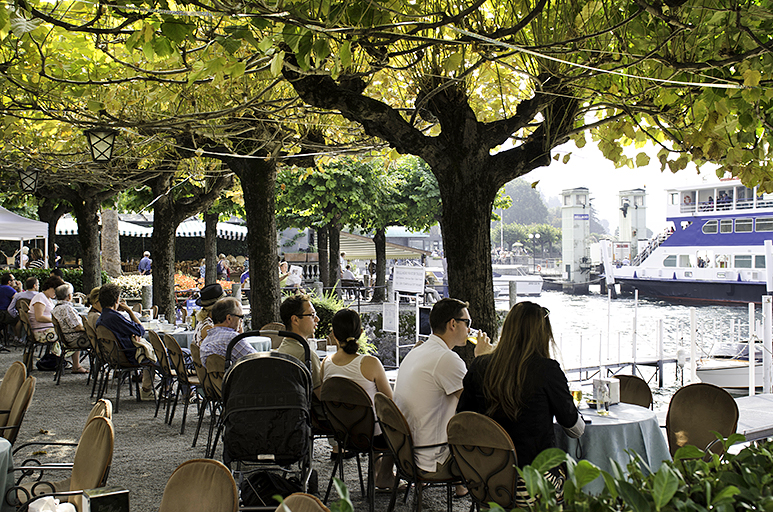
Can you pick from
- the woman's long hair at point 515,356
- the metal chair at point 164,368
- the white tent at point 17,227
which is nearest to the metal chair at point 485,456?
the woman's long hair at point 515,356

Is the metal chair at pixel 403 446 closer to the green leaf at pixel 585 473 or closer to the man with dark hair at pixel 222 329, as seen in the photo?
the man with dark hair at pixel 222 329

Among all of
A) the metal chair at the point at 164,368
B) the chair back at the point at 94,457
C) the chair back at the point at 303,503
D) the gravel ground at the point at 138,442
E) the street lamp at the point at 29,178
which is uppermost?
the street lamp at the point at 29,178

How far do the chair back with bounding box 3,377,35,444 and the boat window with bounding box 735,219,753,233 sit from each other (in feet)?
128

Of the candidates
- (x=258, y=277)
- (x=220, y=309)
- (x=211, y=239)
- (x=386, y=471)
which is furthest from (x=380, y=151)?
(x=211, y=239)

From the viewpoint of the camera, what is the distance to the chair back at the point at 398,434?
334cm

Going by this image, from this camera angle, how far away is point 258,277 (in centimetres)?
761

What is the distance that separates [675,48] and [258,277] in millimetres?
5421

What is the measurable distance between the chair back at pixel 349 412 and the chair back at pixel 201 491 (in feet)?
5.46

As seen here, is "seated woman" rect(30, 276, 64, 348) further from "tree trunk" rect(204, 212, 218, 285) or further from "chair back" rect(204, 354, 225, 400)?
"tree trunk" rect(204, 212, 218, 285)

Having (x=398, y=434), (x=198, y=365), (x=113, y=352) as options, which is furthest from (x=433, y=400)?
(x=113, y=352)

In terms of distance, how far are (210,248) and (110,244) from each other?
3.24 m

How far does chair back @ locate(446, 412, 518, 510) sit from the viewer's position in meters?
2.89

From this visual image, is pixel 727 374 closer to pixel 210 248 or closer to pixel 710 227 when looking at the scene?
pixel 210 248

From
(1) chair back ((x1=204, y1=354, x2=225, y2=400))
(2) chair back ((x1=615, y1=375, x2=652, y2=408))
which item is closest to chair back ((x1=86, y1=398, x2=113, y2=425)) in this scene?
(1) chair back ((x1=204, y1=354, x2=225, y2=400))
